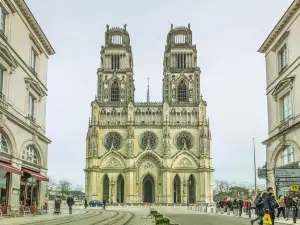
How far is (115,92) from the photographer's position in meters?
88.4

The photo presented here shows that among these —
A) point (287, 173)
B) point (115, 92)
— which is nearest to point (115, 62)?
point (115, 92)

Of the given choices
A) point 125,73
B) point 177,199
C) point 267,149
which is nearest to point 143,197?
point 177,199

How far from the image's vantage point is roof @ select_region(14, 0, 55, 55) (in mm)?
30805

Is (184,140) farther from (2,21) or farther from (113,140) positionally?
(2,21)

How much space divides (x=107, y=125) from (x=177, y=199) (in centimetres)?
1778

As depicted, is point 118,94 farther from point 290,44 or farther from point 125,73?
point 290,44

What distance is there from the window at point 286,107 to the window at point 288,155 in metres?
2.17

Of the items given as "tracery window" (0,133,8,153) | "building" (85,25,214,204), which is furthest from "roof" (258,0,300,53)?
"building" (85,25,214,204)

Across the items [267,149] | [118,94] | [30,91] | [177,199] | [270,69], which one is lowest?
[177,199]

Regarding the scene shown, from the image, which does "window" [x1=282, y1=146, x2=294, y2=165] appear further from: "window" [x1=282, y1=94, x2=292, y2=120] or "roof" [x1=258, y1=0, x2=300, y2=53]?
"roof" [x1=258, y1=0, x2=300, y2=53]

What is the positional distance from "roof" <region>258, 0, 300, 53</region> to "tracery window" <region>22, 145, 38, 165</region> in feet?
62.8

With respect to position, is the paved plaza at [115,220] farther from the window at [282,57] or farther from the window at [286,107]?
the window at [282,57]

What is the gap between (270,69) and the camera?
3747 centimetres

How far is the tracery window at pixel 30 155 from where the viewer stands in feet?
109
